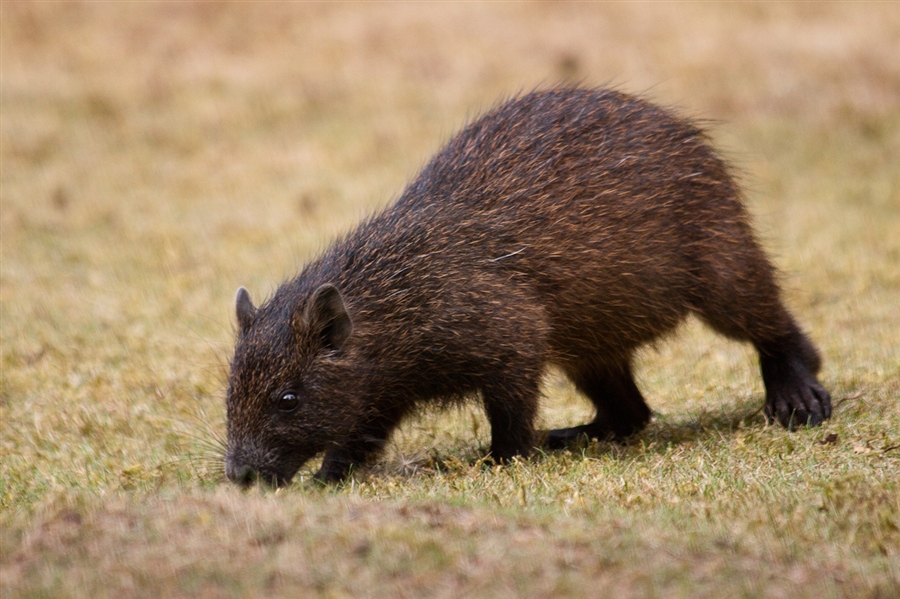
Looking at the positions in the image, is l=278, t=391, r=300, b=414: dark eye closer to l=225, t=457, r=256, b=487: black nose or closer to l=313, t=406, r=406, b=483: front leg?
l=225, t=457, r=256, b=487: black nose

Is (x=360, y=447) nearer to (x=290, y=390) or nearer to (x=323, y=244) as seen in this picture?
(x=290, y=390)

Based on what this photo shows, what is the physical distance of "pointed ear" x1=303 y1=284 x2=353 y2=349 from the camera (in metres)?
6.02

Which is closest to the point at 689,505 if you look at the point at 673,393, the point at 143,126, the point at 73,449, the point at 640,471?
the point at 640,471

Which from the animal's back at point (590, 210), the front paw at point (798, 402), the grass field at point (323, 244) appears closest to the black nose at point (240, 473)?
the grass field at point (323, 244)

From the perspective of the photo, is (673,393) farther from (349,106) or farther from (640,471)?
(349,106)

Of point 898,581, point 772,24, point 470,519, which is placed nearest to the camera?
point 898,581

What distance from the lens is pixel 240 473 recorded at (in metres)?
5.89

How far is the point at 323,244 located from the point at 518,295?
4528 millimetres

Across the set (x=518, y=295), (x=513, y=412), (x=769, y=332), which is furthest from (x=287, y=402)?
(x=769, y=332)

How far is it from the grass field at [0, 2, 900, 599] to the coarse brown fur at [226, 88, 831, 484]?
36 centimetres

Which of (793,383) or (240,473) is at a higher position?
(240,473)

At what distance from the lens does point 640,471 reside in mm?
5895

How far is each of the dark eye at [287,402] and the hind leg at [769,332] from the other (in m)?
2.75

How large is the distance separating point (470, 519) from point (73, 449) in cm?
354
